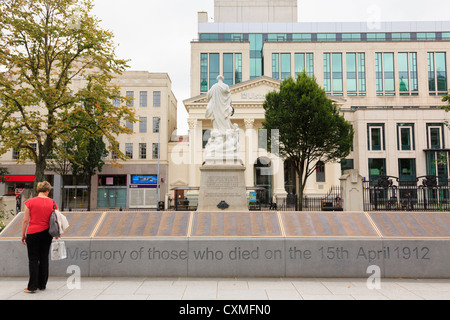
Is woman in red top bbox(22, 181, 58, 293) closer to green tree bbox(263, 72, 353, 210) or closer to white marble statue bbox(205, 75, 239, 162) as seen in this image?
white marble statue bbox(205, 75, 239, 162)

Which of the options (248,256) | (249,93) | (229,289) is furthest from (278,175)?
(229,289)

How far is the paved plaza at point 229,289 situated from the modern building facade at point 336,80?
98.1ft

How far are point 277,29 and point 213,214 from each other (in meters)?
59.3

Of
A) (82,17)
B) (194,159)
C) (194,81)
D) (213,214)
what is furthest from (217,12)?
(213,214)

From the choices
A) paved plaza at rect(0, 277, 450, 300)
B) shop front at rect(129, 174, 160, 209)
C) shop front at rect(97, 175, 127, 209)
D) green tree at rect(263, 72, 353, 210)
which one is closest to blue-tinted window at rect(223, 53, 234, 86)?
shop front at rect(129, 174, 160, 209)

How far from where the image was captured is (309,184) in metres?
44.6

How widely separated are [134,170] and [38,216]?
38.8 metres

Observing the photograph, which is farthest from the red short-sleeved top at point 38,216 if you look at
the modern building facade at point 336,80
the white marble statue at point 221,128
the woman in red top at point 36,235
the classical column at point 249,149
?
the classical column at point 249,149

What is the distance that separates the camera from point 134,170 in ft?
145

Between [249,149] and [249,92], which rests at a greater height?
[249,92]

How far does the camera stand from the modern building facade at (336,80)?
4434 centimetres

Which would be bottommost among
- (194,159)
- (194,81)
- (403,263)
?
(403,263)

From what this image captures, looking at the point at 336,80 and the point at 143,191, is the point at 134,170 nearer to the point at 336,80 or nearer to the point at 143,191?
the point at 143,191

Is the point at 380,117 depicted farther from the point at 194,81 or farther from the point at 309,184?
the point at 194,81
